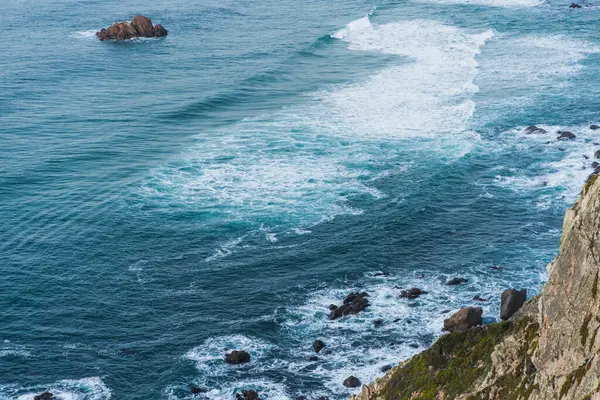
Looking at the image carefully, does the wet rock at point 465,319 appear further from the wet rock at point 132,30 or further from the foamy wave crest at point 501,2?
the foamy wave crest at point 501,2

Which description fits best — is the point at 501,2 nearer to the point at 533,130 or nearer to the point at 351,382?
the point at 533,130

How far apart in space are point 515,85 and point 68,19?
337 feet

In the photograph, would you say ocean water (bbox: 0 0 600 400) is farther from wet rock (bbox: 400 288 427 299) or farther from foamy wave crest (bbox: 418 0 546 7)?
foamy wave crest (bbox: 418 0 546 7)

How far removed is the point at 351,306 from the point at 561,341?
33.3 metres

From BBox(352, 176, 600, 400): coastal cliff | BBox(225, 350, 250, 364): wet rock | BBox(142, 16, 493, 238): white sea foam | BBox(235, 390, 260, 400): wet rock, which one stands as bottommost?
BBox(235, 390, 260, 400): wet rock

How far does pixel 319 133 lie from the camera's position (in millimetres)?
98125

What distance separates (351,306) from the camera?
195 ft

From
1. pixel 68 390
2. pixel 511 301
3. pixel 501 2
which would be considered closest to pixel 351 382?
pixel 511 301

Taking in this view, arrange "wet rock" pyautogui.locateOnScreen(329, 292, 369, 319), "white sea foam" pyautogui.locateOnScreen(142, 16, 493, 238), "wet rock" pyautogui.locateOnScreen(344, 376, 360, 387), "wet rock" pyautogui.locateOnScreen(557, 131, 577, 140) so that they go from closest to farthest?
"wet rock" pyautogui.locateOnScreen(344, 376, 360, 387) < "wet rock" pyautogui.locateOnScreen(329, 292, 369, 319) < "white sea foam" pyautogui.locateOnScreen(142, 16, 493, 238) < "wet rock" pyautogui.locateOnScreen(557, 131, 577, 140)

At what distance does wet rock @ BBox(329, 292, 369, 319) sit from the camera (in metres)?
58.9

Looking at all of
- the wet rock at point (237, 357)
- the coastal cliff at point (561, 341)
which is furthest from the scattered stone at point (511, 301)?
the coastal cliff at point (561, 341)

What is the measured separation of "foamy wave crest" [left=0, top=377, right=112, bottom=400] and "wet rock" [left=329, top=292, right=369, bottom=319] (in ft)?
57.9

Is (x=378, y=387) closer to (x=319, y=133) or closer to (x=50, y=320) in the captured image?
(x=50, y=320)

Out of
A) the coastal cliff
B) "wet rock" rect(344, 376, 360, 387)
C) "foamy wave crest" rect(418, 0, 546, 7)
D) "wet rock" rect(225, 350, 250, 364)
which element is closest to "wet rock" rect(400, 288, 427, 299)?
"wet rock" rect(344, 376, 360, 387)
